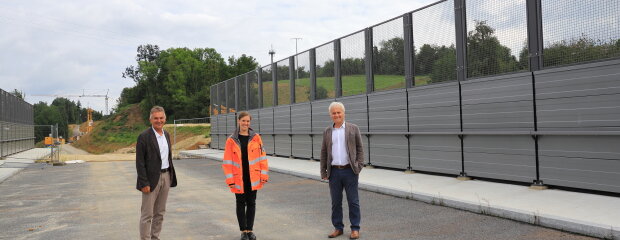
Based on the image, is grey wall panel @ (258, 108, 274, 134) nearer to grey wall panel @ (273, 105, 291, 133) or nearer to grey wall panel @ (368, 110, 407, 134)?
grey wall panel @ (273, 105, 291, 133)

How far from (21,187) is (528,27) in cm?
1337

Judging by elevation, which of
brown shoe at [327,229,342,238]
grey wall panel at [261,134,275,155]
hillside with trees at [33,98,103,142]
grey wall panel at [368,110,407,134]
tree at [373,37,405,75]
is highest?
hillside with trees at [33,98,103,142]

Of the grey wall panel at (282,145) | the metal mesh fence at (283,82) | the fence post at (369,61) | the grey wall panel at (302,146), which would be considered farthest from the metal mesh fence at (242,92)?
the fence post at (369,61)

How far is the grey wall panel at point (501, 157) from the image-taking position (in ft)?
30.9

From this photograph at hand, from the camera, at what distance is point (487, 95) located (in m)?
10.4

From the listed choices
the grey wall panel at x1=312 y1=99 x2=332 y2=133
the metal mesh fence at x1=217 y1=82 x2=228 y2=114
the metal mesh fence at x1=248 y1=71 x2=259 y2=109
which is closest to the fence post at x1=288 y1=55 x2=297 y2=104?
the grey wall panel at x1=312 y1=99 x2=332 y2=133

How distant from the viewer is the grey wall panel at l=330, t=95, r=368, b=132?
48.9 feet

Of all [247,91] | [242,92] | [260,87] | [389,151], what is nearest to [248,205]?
[389,151]

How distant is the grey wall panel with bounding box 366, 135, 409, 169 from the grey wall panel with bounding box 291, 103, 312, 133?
16.0 ft

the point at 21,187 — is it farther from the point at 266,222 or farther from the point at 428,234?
the point at 428,234

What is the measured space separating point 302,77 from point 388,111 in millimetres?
6961

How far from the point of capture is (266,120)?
77.3 ft

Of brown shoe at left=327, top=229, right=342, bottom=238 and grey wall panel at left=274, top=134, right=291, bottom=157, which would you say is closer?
brown shoe at left=327, top=229, right=342, bottom=238

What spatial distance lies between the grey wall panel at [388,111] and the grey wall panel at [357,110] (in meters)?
0.30
